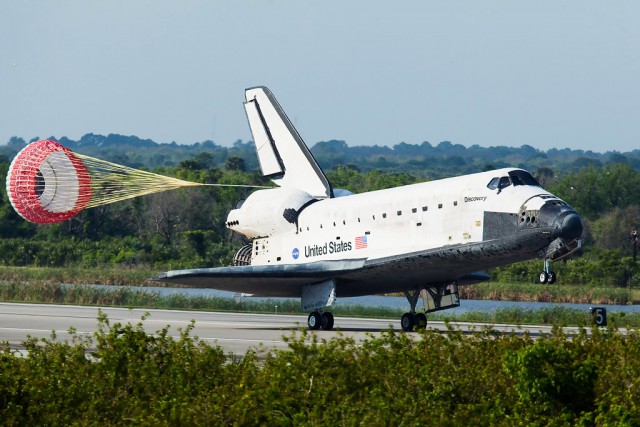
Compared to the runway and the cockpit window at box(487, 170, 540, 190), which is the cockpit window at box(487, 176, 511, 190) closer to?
the cockpit window at box(487, 170, 540, 190)

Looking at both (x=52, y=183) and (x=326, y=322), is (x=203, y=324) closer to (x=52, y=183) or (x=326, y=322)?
(x=326, y=322)

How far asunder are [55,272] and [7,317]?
49.7ft

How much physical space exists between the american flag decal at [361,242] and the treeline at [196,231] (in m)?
20.9

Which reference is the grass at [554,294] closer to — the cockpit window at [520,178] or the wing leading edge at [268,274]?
the wing leading edge at [268,274]

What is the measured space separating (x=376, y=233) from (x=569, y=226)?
374 centimetres

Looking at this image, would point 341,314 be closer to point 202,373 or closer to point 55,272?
point 55,272

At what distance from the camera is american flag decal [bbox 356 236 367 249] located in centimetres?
1950

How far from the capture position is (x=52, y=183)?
21156 mm

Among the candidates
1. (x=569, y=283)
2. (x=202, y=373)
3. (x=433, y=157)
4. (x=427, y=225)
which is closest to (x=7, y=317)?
(x=427, y=225)

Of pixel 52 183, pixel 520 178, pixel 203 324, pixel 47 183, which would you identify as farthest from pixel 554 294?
pixel 47 183

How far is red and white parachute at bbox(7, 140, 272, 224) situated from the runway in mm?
2063

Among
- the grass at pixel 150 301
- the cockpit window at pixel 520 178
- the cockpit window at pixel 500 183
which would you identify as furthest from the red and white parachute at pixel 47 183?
the cockpit window at pixel 520 178

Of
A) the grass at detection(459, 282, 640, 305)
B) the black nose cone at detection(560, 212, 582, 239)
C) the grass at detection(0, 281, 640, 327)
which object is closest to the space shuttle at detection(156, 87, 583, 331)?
the black nose cone at detection(560, 212, 582, 239)

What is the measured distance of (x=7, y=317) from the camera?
72.1ft
